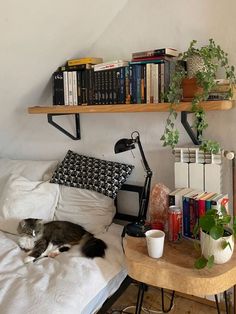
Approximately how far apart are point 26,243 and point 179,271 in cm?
91

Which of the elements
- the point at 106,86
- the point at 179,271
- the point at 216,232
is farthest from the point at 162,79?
the point at 179,271

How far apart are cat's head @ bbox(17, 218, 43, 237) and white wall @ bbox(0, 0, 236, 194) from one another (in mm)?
621

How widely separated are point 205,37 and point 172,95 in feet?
1.44

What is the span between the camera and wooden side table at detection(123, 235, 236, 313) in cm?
117

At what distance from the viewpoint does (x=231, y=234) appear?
125 centimetres

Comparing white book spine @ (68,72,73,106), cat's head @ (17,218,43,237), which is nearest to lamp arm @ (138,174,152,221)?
cat's head @ (17,218,43,237)

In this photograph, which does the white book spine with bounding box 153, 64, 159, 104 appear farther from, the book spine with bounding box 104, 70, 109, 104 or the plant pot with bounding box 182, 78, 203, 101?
the book spine with bounding box 104, 70, 109, 104

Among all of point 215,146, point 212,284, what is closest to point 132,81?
point 215,146

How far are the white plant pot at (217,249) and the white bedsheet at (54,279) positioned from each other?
0.50 metres

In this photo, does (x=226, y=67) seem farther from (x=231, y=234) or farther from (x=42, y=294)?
(x=42, y=294)

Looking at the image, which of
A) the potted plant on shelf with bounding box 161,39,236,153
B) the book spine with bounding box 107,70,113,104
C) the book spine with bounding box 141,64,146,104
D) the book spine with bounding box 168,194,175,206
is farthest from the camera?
the book spine with bounding box 107,70,113,104

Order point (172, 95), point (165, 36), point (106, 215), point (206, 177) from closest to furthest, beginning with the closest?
point (172, 95)
point (206, 177)
point (165, 36)
point (106, 215)

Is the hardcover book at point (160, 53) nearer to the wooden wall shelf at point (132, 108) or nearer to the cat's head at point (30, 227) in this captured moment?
the wooden wall shelf at point (132, 108)

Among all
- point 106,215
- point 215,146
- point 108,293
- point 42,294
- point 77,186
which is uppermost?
point 215,146
